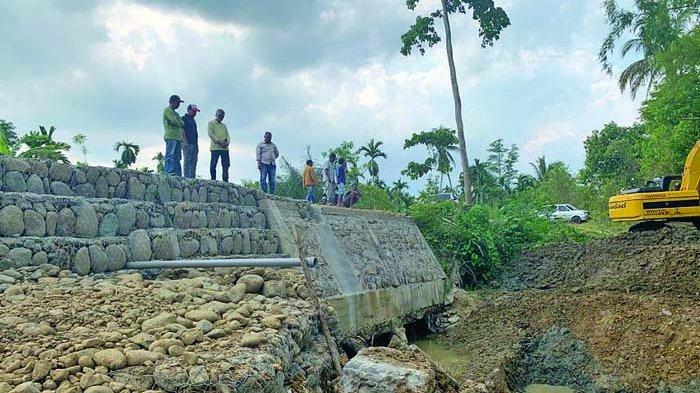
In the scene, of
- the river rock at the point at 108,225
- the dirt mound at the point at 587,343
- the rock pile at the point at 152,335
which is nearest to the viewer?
the rock pile at the point at 152,335

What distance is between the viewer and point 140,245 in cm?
722

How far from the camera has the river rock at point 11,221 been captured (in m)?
6.02

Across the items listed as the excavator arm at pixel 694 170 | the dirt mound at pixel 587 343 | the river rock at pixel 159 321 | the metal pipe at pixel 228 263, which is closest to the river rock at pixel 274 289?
the metal pipe at pixel 228 263

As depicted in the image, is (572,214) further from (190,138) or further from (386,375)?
(386,375)

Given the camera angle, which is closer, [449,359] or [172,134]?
[172,134]

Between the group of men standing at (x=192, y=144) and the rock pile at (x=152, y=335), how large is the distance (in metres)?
3.55

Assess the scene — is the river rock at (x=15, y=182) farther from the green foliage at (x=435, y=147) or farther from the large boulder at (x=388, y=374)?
the green foliage at (x=435, y=147)

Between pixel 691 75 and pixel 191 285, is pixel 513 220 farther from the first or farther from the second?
pixel 191 285

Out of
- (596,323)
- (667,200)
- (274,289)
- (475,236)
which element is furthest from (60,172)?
(475,236)

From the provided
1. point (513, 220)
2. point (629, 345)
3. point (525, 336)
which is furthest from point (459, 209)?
point (629, 345)

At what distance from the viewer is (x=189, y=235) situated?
8273 mm

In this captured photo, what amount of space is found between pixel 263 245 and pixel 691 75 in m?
17.8

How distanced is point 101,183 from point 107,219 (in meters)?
0.55

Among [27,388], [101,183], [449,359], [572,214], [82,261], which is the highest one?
[572,214]
